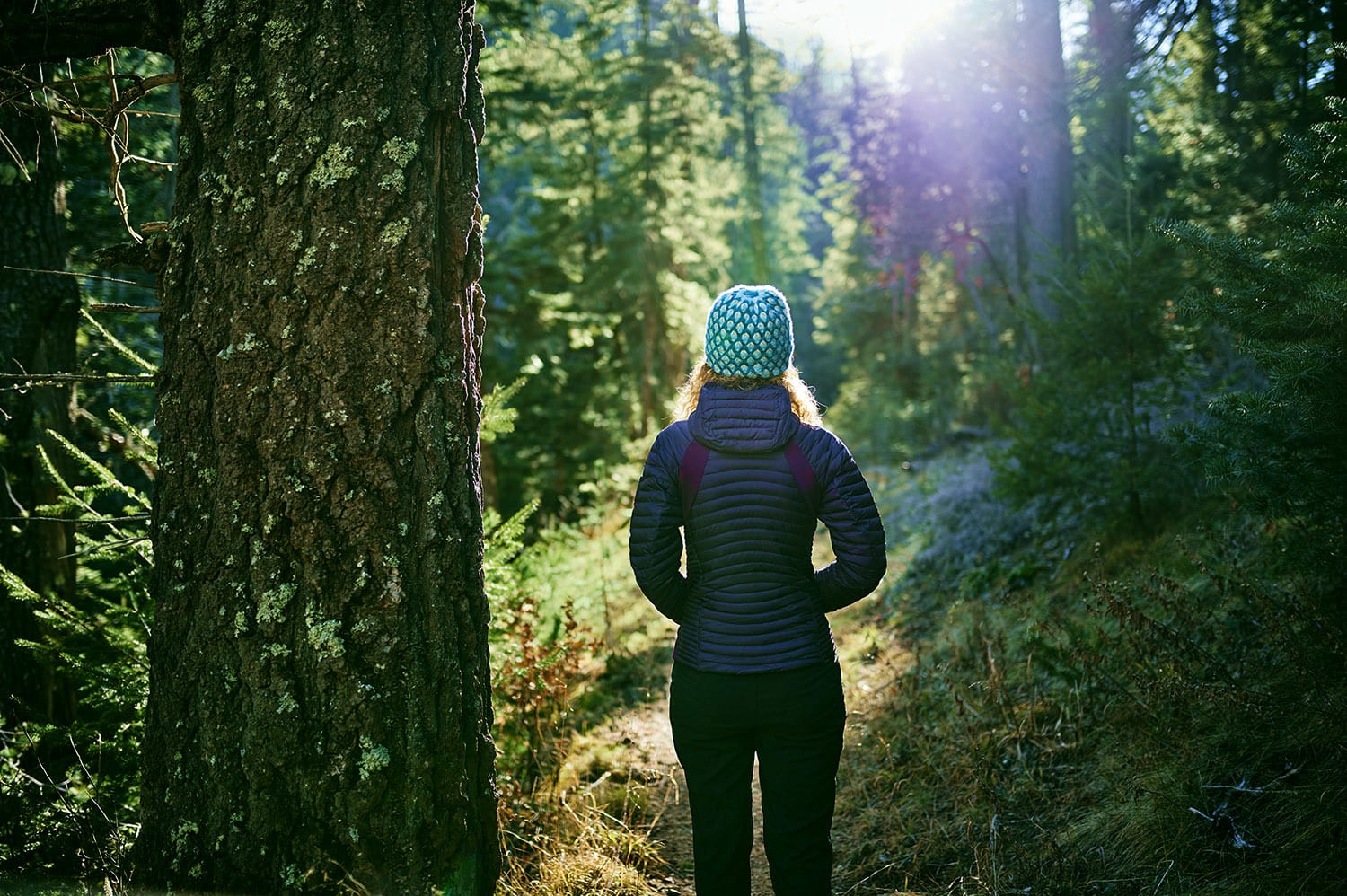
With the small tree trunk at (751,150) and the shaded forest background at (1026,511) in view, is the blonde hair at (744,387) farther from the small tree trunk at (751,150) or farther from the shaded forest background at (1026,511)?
the small tree trunk at (751,150)

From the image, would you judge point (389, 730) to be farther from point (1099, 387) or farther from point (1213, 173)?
point (1213, 173)

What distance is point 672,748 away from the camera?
576 centimetres

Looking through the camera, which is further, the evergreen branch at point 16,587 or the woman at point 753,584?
the evergreen branch at point 16,587

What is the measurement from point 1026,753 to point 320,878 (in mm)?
3629

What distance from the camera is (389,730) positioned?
2.28 m

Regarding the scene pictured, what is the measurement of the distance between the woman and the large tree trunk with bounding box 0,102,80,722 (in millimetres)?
3505

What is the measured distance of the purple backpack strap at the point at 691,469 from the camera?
9.04 feet

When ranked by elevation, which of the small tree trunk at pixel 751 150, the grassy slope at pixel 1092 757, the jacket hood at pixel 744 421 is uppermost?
the small tree trunk at pixel 751 150

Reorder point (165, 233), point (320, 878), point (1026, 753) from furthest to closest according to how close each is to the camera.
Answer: point (1026, 753), point (165, 233), point (320, 878)

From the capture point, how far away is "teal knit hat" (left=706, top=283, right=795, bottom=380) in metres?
2.81

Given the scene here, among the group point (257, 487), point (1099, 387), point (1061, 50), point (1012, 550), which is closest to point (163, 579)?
point (257, 487)

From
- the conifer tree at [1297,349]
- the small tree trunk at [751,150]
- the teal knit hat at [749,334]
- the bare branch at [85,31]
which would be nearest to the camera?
the bare branch at [85,31]

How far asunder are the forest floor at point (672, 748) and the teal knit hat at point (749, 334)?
7.24 feet

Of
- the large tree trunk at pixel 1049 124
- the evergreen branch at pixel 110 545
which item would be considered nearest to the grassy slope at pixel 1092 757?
the evergreen branch at pixel 110 545
